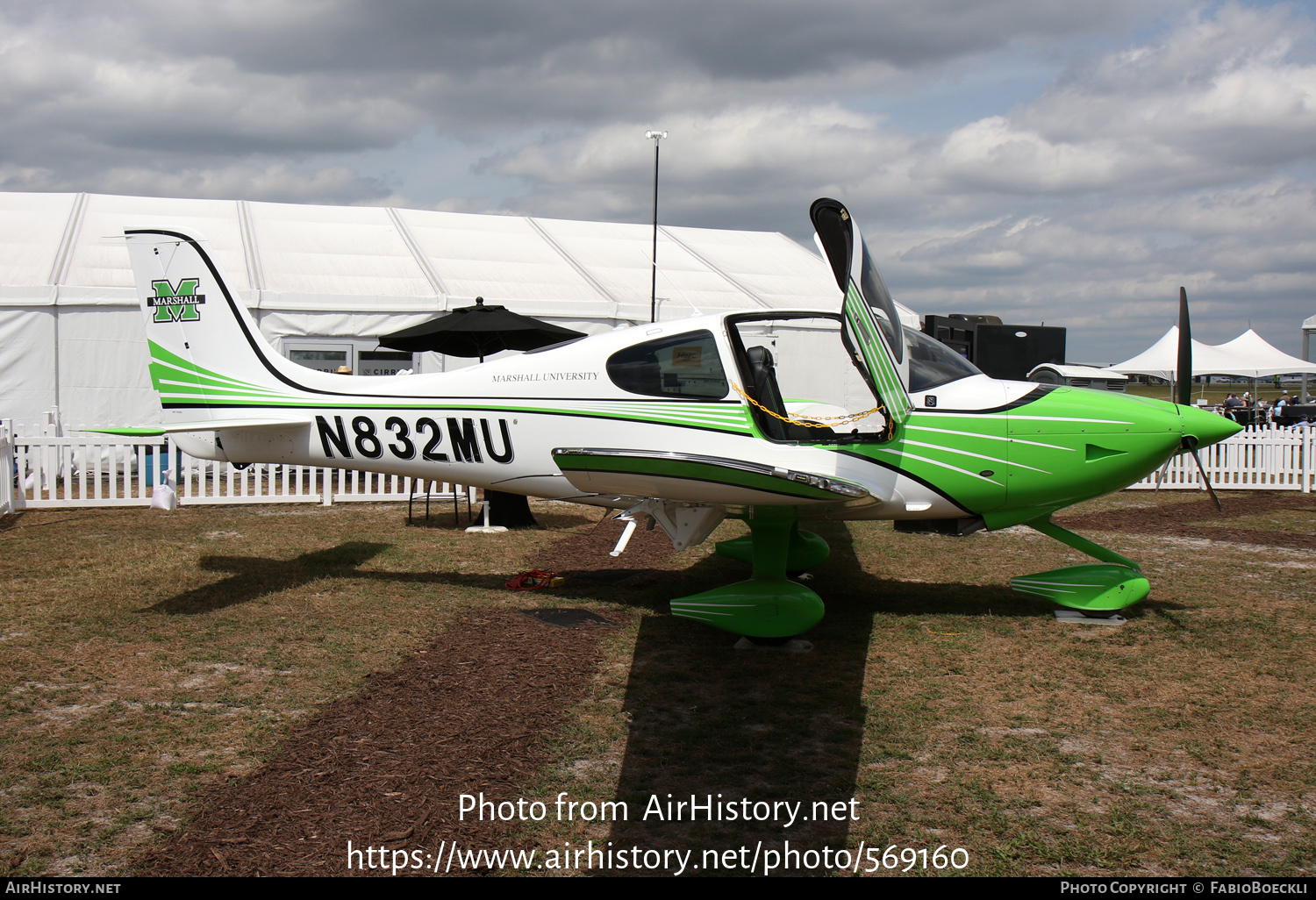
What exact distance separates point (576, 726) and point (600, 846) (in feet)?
3.77

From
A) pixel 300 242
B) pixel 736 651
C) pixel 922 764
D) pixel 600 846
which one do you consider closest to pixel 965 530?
pixel 736 651

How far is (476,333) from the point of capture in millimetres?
10531

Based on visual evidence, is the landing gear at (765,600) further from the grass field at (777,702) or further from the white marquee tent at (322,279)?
the white marquee tent at (322,279)

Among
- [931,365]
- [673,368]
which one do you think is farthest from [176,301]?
[931,365]

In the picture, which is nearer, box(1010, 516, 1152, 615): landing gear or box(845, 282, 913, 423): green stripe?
box(845, 282, 913, 423): green stripe

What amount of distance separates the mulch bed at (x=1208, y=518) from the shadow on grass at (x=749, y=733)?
4655 millimetres

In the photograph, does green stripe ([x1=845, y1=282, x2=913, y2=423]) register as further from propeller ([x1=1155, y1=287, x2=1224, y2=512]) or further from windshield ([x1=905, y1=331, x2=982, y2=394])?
propeller ([x1=1155, y1=287, x2=1224, y2=512])

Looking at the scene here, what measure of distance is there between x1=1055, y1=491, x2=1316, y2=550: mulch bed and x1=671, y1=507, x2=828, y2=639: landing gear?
6.46 metres

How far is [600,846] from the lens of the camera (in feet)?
10.6

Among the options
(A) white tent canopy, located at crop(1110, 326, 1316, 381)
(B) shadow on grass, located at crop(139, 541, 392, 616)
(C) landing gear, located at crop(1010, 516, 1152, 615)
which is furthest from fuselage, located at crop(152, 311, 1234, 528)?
(A) white tent canopy, located at crop(1110, 326, 1316, 381)

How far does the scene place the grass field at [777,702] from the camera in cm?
336

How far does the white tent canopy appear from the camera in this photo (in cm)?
2602

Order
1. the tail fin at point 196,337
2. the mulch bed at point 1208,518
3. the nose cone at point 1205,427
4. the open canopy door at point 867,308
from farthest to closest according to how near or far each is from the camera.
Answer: the mulch bed at point 1208,518 < the tail fin at point 196,337 < the nose cone at point 1205,427 < the open canopy door at point 867,308

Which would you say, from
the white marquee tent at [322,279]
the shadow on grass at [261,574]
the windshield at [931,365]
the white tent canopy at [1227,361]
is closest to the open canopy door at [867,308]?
the windshield at [931,365]
